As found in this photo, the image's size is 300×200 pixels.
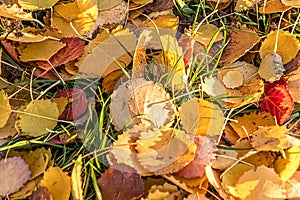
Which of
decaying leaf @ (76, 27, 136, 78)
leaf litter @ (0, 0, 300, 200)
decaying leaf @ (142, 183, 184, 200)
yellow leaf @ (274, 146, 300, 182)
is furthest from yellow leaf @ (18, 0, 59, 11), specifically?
yellow leaf @ (274, 146, 300, 182)

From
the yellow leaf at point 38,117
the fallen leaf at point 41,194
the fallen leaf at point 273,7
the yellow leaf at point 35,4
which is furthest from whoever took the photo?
the fallen leaf at point 273,7

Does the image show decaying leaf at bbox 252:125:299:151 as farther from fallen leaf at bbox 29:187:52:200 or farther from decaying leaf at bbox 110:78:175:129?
fallen leaf at bbox 29:187:52:200

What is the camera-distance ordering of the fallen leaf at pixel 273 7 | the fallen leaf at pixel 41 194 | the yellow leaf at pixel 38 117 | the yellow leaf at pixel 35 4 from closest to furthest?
1. the fallen leaf at pixel 41 194
2. the yellow leaf at pixel 38 117
3. the yellow leaf at pixel 35 4
4. the fallen leaf at pixel 273 7

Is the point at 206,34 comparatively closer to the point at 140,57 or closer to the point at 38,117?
the point at 140,57

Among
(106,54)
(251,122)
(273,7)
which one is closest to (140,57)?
(106,54)

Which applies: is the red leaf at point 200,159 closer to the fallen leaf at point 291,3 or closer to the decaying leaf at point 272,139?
the decaying leaf at point 272,139

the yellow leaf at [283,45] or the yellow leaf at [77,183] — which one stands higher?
the yellow leaf at [283,45]

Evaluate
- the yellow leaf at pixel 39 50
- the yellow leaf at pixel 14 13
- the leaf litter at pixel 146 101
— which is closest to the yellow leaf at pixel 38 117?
the leaf litter at pixel 146 101

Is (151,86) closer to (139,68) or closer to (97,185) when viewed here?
(139,68)
